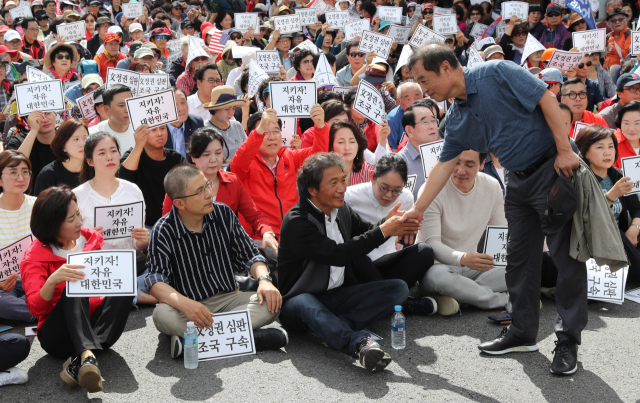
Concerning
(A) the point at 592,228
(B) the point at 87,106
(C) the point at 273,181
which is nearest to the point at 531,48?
(C) the point at 273,181

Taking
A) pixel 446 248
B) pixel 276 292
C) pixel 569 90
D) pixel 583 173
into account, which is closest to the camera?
pixel 583 173

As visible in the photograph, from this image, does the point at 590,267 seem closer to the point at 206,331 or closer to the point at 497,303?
the point at 497,303

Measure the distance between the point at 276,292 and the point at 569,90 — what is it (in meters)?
5.08

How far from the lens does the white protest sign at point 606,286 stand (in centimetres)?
540

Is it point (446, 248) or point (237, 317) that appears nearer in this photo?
point (237, 317)

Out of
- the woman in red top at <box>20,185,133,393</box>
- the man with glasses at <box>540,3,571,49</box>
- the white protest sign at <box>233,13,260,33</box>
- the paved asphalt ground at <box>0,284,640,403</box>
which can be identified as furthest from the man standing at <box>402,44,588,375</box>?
the man with glasses at <box>540,3,571,49</box>

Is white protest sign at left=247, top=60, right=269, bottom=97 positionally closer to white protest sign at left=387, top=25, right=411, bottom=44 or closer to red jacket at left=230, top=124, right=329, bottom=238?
red jacket at left=230, top=124, right=329, bottom=238

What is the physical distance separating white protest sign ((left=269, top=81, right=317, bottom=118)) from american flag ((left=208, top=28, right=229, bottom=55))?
5515mm

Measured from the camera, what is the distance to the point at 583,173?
3.94 metres

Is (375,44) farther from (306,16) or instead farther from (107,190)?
(107,190)

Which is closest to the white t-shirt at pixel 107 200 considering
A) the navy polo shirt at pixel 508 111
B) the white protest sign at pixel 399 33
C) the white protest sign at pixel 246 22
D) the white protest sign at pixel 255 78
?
the white protest sign at pixel 255 78

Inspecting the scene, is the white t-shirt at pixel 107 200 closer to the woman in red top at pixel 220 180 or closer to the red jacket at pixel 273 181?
the woman in red top at pixel 220 180

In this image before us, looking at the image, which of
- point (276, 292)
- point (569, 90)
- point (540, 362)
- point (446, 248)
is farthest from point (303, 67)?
point (540, 362)

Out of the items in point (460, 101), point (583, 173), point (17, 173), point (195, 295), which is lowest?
point (195, 295)
